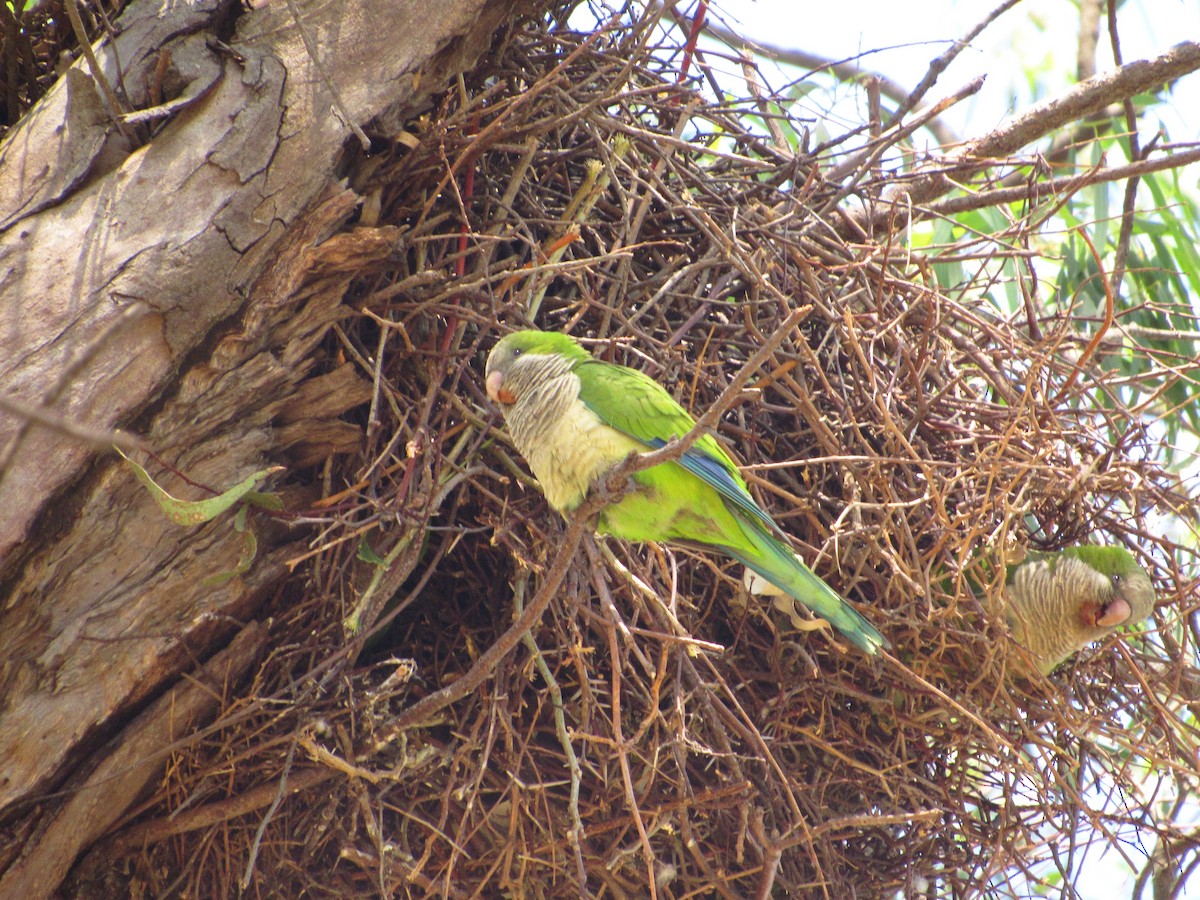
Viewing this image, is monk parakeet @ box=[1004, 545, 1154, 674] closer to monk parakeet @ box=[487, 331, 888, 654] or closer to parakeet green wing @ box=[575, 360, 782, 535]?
monk parakeet @ box=[487, 331, 888, 654]

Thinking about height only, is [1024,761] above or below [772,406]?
below

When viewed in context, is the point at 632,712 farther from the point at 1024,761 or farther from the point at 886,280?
the point at 886,280

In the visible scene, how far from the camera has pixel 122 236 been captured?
196cm

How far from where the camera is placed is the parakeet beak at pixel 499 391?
7.59 ft

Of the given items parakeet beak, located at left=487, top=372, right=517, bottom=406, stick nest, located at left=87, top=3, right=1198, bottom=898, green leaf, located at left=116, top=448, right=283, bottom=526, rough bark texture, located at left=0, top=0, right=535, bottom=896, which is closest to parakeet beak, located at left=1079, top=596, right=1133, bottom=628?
stick nest, located at left=87, top=3, right=1198, bottom=898

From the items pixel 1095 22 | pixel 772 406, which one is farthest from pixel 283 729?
pixel 1095 22

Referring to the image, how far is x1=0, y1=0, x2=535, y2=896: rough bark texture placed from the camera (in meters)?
1.91

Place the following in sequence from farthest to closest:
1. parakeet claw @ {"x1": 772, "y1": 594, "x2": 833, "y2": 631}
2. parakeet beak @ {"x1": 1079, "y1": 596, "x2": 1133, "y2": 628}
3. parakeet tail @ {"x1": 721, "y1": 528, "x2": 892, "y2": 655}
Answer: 1. parakeet beak @ {"x1": 1079, "y1": 596, "x2": 1133, "y2": 628}
2. parakeet claw @ {"x1": 772, "y1": 594, "x2": 833, "y2": 631}
3. parakeet tail @ {"x1": 721, "y1": 528, "x2": 892, "y2": 655}

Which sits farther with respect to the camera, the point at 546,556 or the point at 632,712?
the point at 632,712

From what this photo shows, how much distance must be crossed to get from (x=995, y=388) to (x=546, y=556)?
144 centimetres

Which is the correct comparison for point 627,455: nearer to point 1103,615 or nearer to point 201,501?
point 201,501

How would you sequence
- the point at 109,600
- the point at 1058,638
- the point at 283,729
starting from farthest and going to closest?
the point at 1058,638, the point at 283,729, the point at 109,600

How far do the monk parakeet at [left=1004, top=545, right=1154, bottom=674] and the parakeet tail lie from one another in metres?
0.61

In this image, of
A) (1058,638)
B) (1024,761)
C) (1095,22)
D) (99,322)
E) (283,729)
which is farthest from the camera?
(1095,22)
